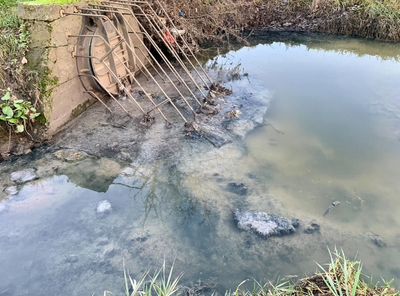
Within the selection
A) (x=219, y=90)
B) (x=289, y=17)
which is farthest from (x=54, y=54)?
(x=289, y=17)

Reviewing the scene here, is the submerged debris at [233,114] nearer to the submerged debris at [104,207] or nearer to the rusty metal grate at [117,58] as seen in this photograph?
the rusty metal grate at [117,58]

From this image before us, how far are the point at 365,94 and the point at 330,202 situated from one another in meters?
3.51

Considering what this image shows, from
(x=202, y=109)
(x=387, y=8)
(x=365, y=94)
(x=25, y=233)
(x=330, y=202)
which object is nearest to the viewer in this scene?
(x=25, y=233)

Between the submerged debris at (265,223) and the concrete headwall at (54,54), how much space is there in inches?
122

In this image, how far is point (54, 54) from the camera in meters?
5.52

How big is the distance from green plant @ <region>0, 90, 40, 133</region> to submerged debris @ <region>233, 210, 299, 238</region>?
10.2ft

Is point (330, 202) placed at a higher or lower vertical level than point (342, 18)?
lower

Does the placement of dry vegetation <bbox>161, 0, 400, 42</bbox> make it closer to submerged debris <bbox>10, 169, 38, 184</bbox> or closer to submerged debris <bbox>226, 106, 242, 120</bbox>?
submerged debris <bbox>226, 106, 242, 120</bbox>

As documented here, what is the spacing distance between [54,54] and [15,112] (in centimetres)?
99

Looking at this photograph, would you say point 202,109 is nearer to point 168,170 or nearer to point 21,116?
point 168,170

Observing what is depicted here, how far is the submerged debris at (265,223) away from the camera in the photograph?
4.16m

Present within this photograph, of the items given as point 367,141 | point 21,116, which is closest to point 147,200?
point 21,116

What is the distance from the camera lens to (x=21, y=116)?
5.22 metres

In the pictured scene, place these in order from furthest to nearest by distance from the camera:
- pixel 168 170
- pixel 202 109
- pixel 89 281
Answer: pixel 202 109
pixel 168 170
pixel 89 281
